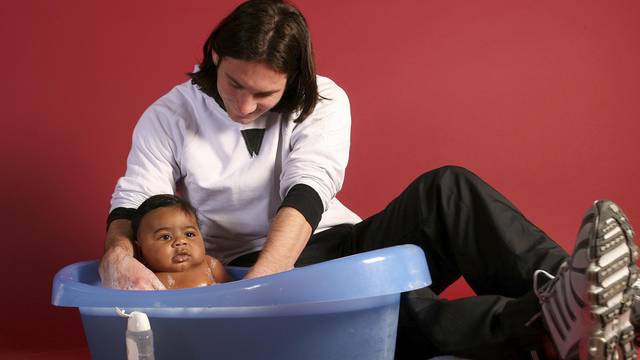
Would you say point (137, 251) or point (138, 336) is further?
point (137, 251)

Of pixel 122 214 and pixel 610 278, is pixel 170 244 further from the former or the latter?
pixel 610 278

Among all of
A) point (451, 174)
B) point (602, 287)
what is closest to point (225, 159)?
point (451, 174)

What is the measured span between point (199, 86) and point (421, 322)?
0.70 metres

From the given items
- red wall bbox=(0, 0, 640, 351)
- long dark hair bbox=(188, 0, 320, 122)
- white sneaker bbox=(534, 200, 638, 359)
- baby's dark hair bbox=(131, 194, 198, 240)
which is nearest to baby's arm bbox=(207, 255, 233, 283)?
baby's dark hair bbox=(131, 194, 198, 240)

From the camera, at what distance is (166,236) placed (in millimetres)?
1704

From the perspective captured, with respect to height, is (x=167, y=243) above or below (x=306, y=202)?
below

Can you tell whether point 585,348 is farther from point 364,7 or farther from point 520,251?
point 364,7

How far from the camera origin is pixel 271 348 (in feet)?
4.34

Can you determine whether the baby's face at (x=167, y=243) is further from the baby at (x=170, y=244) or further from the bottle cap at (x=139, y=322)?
the bottle cap at (x=139, y=322)

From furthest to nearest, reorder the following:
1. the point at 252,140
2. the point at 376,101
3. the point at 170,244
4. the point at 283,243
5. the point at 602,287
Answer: the point at 376,101 < the point at 252,140 < the point at 170,244 < the point at 283,243 < the point at 602,287

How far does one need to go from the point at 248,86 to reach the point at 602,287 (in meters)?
0.79

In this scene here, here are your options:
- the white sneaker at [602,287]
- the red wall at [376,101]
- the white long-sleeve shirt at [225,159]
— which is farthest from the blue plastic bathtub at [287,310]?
the red wall at [376,101]

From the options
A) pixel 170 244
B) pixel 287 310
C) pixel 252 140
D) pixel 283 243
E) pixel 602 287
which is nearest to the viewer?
pixel 602 287

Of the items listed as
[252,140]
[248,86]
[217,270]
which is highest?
[248,86]
